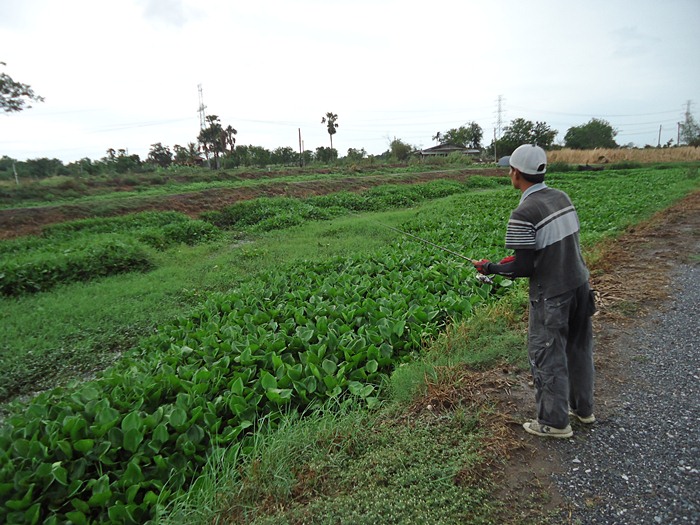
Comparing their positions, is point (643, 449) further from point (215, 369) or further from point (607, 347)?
point (215, 369)

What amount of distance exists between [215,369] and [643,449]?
323 cm

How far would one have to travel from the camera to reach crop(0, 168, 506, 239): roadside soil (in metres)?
12.0

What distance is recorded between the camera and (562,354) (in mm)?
2615

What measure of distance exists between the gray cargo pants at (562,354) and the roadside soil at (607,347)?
19 centimetres

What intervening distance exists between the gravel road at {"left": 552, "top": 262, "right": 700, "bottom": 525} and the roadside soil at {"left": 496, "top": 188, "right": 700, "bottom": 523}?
0.18ft

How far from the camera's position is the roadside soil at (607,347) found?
2.24 metres

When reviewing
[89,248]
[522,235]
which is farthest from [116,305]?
[522,235]

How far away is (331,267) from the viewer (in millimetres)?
7426

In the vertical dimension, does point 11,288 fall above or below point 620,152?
below

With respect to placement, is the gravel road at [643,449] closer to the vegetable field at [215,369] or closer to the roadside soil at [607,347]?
the roadside soil at [607,347]

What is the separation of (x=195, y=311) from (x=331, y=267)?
2.49m

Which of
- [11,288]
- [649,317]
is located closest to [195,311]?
[11,288]

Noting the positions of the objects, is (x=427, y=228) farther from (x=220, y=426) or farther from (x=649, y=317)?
(x=220, y=426)

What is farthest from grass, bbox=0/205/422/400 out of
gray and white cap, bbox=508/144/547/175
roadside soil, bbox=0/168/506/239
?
gray and white cap, bbox=508/144/547/175
